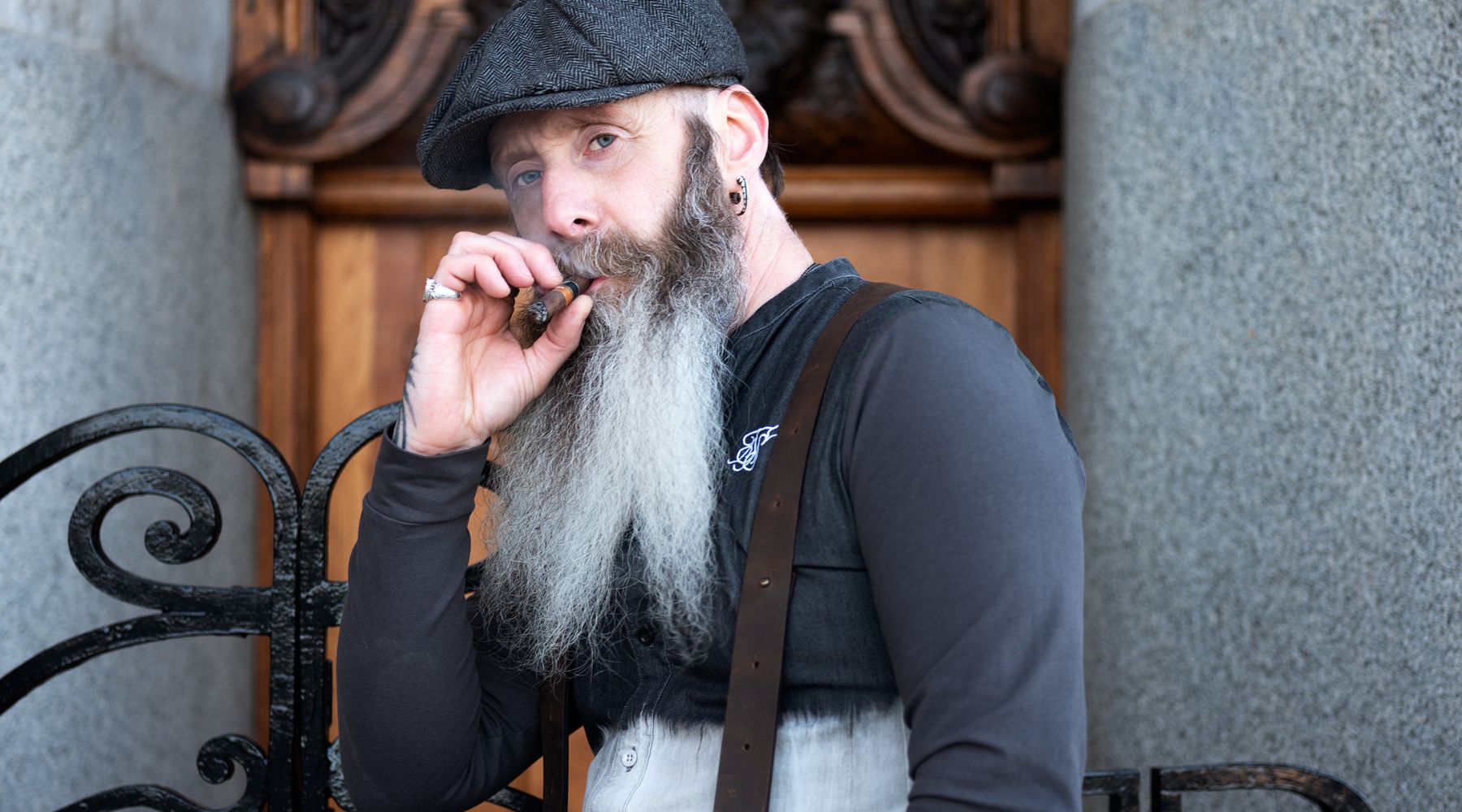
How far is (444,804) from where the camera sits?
55.3 inches

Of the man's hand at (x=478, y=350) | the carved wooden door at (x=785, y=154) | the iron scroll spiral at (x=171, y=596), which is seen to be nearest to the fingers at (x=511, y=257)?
the man's hand at (x=478, y=350)

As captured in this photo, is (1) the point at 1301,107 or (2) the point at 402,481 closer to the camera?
(2) the point at 402,481

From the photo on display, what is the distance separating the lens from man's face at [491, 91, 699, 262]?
1.32 metres

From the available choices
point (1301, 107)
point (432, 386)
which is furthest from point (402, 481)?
point (1301, 107)

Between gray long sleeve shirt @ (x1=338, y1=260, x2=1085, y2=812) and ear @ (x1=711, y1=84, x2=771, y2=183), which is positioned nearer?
gray long sleeve shirt @ (x1=338, y1=260, x2=1085, y2=812)

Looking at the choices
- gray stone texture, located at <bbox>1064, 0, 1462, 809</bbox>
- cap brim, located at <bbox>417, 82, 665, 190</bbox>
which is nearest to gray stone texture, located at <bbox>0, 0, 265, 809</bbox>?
cap brim, located at <bbox>417, 82, 665, 190</bbox>

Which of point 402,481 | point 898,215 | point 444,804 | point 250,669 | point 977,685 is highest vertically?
point 898,215

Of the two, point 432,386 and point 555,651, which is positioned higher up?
point 432,386

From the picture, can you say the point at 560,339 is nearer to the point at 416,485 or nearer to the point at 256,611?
the point at 416,485

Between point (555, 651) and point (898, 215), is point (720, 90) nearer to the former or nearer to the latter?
point (555, 651)

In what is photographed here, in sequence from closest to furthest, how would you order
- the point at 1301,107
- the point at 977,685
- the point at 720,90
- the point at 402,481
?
the point at 977,685 → the point at 402,481 → the point at 720,90 → the point at 1301,107

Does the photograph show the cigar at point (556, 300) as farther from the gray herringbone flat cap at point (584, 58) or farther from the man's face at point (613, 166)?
the gray herringbone flat cap at point (584, 58)

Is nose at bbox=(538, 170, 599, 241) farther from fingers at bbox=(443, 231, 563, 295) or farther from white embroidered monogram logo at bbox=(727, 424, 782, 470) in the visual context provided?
white embroidered monogram logo at bbox=(727, 424, 782, 470)

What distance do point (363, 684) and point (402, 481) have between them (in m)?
0.25
